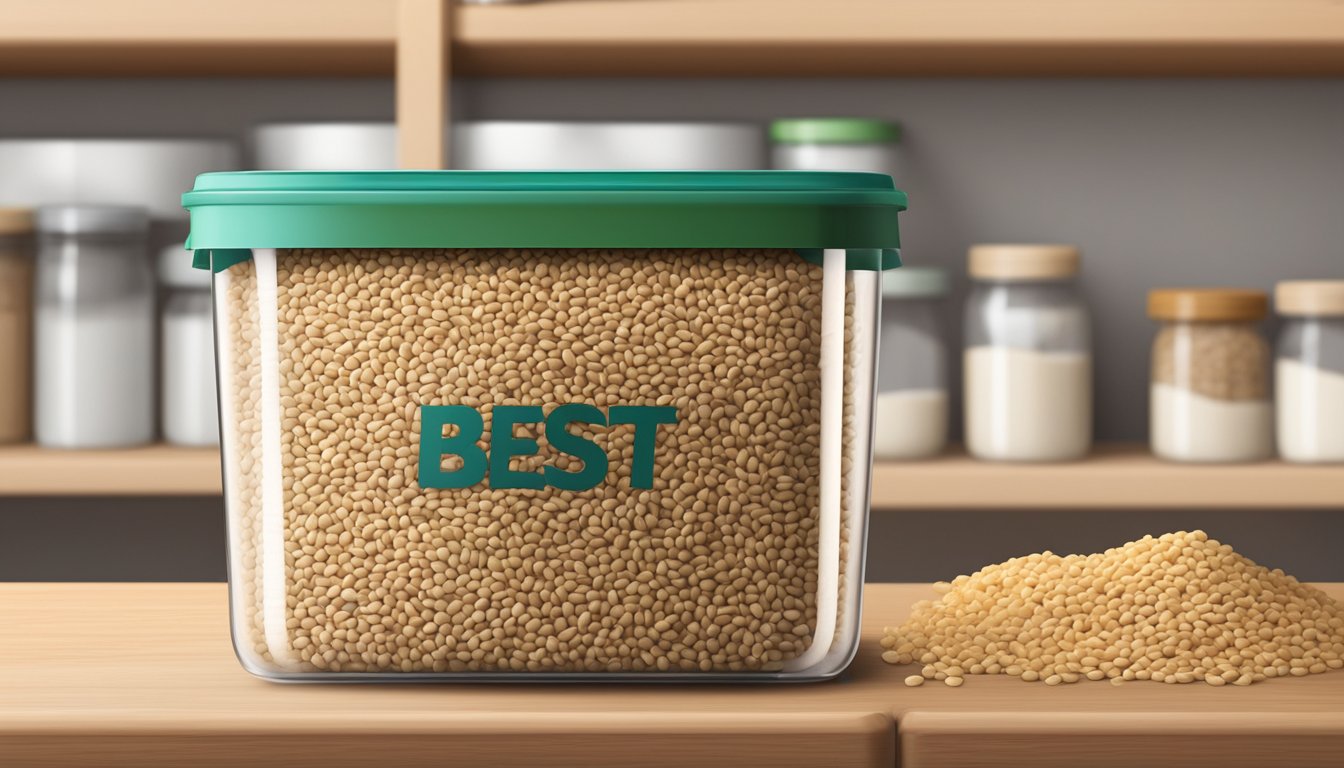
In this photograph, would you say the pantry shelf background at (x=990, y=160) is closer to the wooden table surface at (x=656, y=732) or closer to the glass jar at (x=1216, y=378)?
the glass jar at (x=1216, y=378)

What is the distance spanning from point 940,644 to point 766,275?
19 cm

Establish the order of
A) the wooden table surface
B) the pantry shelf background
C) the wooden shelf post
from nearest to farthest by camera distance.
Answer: the wooden table surface, the wooden shelf post, the pantry shelf background

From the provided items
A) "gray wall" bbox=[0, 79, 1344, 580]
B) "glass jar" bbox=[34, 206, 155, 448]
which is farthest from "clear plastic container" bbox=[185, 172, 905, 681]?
"gray wall" bbox=[0, 79, 1344, 580]

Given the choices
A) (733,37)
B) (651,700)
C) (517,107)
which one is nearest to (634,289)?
(651,700)

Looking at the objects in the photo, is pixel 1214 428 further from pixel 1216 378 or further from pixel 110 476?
pixel 110 476

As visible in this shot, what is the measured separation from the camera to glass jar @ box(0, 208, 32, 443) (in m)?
1.51

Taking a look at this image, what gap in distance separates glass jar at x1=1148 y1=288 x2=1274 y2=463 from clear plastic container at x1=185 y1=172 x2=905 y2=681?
41.9 inches

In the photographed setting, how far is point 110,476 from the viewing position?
1448 millimetres

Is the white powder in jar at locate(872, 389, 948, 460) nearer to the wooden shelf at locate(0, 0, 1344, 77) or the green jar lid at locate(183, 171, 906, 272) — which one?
the wooden shelf at locate(0, 0, 1344, 77)

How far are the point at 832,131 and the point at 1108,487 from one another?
474mm
